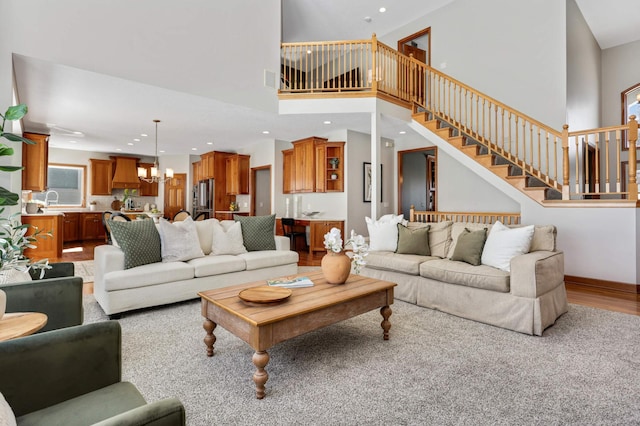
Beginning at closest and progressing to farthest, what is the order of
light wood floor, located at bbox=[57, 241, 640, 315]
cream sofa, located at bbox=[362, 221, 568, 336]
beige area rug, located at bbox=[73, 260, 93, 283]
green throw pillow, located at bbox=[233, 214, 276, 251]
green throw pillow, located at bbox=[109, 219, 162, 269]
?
cream sofa, located at bbox=[362, 221, 568, 336] → green throw pillow, located at bbox=[109, 219, 162, 269] → light wood floor, located at bbox=[57, 241, 640, 315] → green throw pillow, located at bbox=[233, 214, 276, 251] → beige area rug, located at bbox=[73, 260, 93, 283]

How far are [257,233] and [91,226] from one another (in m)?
7.34

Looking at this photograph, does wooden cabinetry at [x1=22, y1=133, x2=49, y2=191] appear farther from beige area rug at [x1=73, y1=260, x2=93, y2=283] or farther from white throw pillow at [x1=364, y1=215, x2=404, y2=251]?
white throw pillow at [x1=364, y1=215, x2=404, y2=251]

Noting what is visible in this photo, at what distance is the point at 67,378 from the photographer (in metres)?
1.26

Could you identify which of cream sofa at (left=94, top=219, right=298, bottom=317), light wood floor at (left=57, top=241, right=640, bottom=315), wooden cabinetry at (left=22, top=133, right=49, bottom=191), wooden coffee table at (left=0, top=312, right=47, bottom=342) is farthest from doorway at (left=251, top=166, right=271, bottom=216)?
wooden coffee table at (left=0, top=312, right=47, bottom=342)

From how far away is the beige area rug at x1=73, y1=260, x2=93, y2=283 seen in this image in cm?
479

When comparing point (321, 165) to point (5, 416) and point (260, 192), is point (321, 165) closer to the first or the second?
point (260, 192)

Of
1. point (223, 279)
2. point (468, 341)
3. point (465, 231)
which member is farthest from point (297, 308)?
point (465, 231)

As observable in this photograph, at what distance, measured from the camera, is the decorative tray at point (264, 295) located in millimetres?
2164

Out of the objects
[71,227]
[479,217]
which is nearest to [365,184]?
[479,217]

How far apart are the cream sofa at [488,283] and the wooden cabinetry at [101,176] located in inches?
364

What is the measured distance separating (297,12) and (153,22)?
3871 millimetres

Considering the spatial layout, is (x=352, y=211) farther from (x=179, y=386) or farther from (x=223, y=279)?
(x=179, y=386)

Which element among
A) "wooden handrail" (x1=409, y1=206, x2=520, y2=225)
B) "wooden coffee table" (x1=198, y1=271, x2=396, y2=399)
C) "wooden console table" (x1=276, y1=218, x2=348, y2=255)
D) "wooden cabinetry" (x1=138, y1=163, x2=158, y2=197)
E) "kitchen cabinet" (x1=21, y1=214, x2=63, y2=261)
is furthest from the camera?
"wooden cabinetry" (x1=138, y1=163, x2=158, y2=197)

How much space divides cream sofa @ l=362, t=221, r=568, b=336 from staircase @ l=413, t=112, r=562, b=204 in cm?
172
